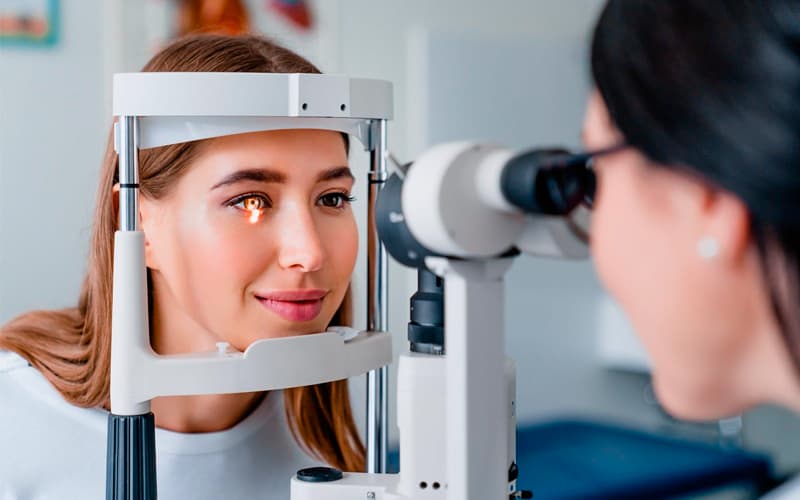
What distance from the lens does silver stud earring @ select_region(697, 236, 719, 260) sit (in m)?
0.67

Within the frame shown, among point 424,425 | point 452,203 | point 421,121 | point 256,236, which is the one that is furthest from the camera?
point 421,121

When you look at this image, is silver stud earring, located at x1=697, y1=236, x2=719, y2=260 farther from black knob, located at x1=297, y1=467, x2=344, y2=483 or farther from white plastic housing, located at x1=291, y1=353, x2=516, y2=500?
black knob, located at x1=297, y1=467, x2=344, y2=483

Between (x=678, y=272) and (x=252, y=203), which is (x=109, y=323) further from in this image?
(x=678, y=272)

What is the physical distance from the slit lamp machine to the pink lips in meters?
0.05

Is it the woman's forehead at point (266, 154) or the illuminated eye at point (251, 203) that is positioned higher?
the woman's forehead at point (266, 154)

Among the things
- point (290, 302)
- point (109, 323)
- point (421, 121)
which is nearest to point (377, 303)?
point (290, 302)

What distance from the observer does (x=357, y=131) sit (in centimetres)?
113

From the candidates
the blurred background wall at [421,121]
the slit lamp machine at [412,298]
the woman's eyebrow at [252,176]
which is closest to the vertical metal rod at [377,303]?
the slit lamp machine at [412,298]

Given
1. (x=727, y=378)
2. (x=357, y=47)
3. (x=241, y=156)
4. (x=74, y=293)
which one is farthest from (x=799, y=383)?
(x=357, y=47)

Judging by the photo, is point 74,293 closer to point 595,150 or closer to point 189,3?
point 189,3

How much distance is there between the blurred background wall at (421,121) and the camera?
7.39 ft

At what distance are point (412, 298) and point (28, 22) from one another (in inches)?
62.7

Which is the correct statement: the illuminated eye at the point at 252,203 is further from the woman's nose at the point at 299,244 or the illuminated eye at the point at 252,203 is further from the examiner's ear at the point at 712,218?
the examiner's ear at the point at 712,218

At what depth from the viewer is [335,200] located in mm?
1174
